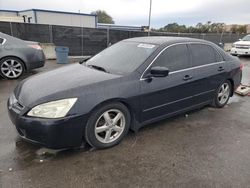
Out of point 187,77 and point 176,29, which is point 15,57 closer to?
point 187,77

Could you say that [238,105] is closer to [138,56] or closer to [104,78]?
[138,56]

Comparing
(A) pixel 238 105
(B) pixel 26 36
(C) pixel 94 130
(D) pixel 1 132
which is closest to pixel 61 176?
(C) pixel 94 130

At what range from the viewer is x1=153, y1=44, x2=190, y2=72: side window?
371 cm

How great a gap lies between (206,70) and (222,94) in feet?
3.14

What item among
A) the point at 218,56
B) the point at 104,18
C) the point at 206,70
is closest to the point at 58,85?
the point at 206,70

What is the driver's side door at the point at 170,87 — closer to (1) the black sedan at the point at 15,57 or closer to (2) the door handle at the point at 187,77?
(2) the door handle at the point at 187,77

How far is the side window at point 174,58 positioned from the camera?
3.71 m

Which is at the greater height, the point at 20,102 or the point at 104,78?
the point at 104,78

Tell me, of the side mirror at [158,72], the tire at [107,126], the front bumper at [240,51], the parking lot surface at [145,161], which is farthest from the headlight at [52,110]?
the front bumper at [240,51]

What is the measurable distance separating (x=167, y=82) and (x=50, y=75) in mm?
1830

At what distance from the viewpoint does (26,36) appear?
38.2ft

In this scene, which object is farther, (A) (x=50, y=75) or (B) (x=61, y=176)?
(A) (x=50, y=75)

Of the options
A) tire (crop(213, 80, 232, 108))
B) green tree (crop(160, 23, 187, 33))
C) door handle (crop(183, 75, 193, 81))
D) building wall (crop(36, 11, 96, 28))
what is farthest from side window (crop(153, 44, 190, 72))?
green tree (crop(160, 23, 187, 33))

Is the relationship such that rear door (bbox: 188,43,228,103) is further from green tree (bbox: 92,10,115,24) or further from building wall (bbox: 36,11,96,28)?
green tree (bbox: 92,10,115,24)
